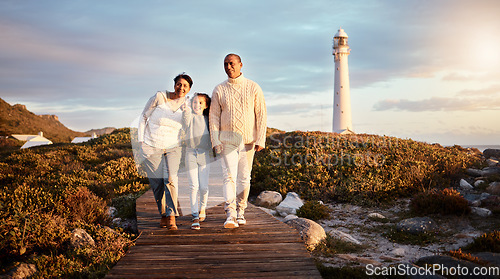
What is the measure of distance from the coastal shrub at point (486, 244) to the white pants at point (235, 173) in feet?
15.8

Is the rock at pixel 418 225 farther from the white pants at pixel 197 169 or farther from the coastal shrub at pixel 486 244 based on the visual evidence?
the white pants at pixel 197 169

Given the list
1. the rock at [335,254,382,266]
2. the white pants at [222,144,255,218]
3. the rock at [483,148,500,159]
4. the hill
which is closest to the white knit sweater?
the white pants at [222,144,255,218]

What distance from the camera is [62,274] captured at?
214 inches

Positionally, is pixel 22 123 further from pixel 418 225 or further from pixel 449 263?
pixel 449 263

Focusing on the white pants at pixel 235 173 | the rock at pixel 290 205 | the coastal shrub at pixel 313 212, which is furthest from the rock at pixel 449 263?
the rock at pixel 290 205

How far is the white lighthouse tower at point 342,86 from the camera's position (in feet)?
132

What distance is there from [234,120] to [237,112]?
15cm

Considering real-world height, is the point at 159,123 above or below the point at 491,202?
above

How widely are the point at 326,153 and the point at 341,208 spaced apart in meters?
4.07

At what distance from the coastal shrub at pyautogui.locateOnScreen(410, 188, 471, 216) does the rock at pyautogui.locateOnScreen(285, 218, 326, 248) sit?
3.91 m

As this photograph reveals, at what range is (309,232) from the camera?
748 cm

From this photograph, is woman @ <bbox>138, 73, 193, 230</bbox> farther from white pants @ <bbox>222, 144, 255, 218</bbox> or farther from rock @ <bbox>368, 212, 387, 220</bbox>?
rock @ <bbox>368, 212, 387, 220</bbox>

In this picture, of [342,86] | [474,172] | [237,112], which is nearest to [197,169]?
[237,112]

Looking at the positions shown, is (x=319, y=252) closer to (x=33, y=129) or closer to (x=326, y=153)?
(x=326, y=153)
